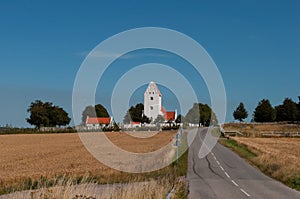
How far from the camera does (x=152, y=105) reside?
17125 centimetres

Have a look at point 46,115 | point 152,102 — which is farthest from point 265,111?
point 46,115

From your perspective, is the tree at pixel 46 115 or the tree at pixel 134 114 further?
the tree at pixel 134 114

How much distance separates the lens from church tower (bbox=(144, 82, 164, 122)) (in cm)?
16788

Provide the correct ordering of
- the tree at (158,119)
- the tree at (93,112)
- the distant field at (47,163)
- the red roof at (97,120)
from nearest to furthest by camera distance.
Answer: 1. the distant field at (47,163)
2. the tree at (158,119)
3. the red roof at (97,120)
4. the tree at (93,112)

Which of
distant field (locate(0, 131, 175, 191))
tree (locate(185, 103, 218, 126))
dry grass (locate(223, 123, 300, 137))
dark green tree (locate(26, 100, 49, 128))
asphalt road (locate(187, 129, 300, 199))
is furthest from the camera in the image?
tree (locate(185, 103, 218, 126))

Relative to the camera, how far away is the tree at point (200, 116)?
557 feet

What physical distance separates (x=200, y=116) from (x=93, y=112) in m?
44.8

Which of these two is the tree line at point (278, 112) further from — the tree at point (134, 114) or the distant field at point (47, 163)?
the distant field at point (47, 163)

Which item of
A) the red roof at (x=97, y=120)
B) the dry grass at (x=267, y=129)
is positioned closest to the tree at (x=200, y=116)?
the red roof at (x=97, y=120)

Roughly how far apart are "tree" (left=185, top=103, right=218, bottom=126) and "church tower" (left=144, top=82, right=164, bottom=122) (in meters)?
11.3

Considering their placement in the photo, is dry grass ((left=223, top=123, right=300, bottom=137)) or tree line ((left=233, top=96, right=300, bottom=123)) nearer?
dry grass ((left=223, top=123, right=300, bottom=137))

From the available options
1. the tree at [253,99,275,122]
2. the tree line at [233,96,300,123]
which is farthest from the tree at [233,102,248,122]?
the tree at [253,99,275,122]

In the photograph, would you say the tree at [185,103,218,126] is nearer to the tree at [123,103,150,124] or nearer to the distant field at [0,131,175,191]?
the tree at [123,103,150,124]

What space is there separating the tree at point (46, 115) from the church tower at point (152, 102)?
2864cm
